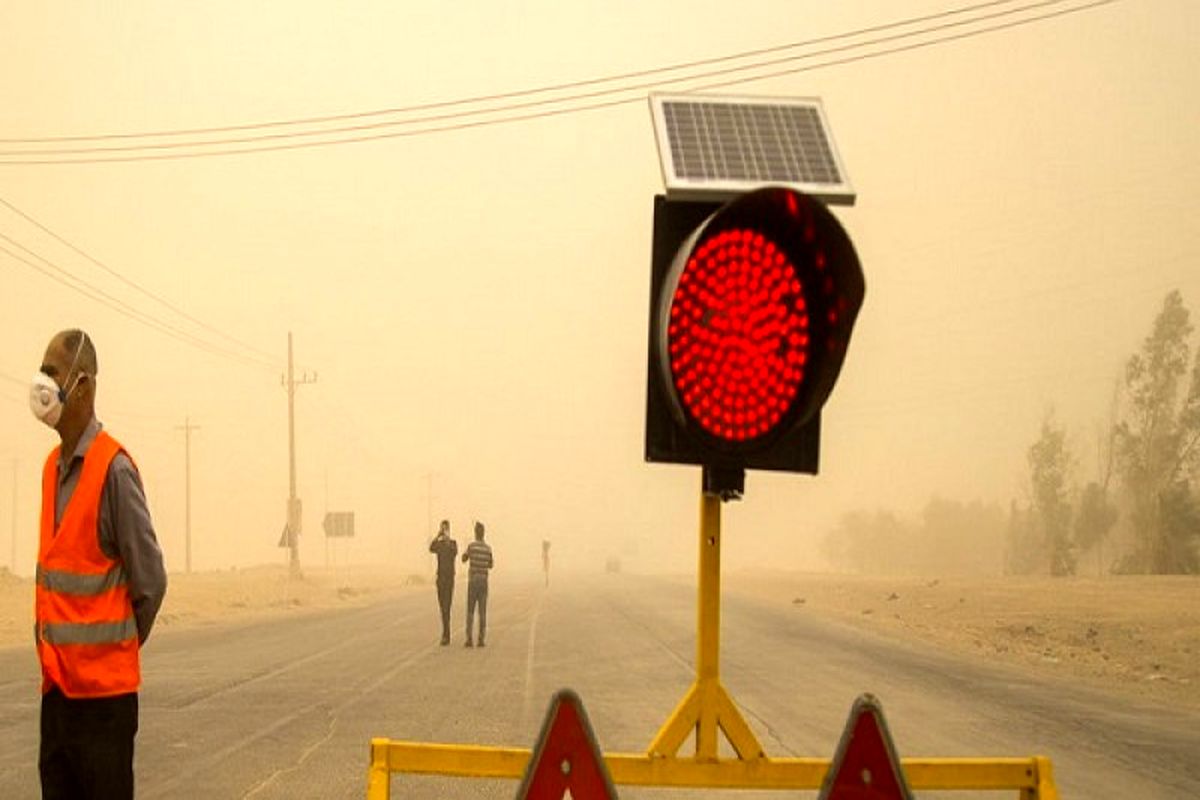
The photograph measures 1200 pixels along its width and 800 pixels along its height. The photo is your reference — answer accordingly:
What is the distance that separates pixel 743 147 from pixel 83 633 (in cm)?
254

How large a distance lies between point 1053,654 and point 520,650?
9776 mm

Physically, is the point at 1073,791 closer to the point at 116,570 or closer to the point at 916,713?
the point at 916,713

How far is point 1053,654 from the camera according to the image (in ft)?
77.8

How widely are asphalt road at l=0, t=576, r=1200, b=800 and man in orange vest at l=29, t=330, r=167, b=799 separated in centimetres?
475

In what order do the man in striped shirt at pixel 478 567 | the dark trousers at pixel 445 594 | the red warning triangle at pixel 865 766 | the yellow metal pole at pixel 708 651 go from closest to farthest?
the red warning triangle at pixel 865 766 → the yellow metal pole at pixel 708 651 → the man in striped shirt at pixel 478 567 → the dark trousers at pixel 445 594

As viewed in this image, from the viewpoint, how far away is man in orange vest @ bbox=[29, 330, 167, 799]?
4023mm

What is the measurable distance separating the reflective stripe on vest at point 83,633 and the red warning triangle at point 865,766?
8.34ft

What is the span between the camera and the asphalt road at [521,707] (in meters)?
9.57

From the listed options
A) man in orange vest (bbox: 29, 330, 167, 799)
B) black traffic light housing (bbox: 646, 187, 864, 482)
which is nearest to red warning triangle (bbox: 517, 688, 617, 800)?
black traffic light housing (bbox: 646, 187, 864, 482)

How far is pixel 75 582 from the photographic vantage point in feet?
13.4

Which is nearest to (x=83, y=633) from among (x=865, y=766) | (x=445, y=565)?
(x=865, y=766)

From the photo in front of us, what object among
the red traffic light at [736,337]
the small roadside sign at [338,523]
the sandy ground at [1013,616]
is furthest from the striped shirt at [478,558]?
the small roadside sign at [338,523]

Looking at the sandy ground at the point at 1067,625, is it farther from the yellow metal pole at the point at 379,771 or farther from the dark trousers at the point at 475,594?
the yellow metal pole at the point at 379,771

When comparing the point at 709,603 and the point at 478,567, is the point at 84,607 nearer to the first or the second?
the point at 709,603
